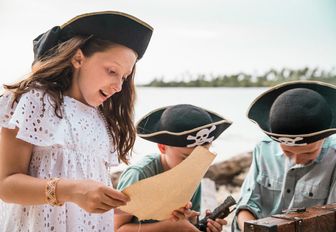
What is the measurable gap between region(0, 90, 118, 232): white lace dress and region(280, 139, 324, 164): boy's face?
18.6 inches

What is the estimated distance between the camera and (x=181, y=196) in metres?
0.95

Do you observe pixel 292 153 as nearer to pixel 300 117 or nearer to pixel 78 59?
pixel 300 117

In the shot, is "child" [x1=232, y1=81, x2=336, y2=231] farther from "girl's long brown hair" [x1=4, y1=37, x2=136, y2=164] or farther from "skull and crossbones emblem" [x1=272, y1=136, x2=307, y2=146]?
"girl's long brown hair" [x1=4, y1=37, x2=136, y2=164]

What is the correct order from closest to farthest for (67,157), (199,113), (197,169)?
(197,169) < (67,157) < (199,113)

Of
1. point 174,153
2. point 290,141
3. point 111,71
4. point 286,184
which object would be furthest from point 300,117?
point 111,71

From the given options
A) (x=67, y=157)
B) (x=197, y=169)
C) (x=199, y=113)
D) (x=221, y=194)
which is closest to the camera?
(x=197, y=169)

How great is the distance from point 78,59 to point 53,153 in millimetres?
201

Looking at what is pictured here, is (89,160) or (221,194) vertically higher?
(89,160)

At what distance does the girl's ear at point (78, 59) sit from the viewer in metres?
1.04

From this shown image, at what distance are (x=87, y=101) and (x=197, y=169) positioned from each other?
0.32 m

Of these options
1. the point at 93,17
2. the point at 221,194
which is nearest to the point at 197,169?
the point at 93,17

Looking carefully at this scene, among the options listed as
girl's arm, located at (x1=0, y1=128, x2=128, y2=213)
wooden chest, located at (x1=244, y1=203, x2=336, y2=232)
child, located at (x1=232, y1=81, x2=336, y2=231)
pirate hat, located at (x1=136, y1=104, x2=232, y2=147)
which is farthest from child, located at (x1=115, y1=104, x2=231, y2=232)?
girl's arm, located at (x1=0, y1=128, x2=128, y2=213)

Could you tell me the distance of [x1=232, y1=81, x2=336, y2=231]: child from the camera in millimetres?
1186

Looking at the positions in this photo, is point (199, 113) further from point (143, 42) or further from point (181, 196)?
point (181, 196)
